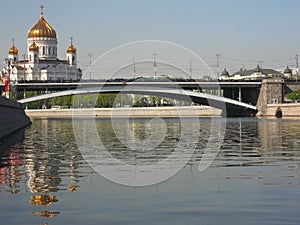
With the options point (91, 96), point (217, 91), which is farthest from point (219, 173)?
point (91, 96)

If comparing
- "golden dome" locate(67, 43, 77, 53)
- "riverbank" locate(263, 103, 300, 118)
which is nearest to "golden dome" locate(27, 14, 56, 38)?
"golden dome" locate(67, 43, 77, 53)

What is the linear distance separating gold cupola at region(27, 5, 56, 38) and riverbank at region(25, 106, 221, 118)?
108ft

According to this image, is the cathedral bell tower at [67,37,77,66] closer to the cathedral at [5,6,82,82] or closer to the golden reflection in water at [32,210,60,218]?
the cathedral at [5,6,82,82]

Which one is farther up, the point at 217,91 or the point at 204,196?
the point at 217,91

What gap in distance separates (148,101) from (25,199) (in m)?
116

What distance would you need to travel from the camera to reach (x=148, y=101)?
419 feet

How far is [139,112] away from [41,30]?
41.2 m

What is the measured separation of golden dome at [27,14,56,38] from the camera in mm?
135250

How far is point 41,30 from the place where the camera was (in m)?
135

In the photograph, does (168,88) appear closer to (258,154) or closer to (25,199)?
(258,154)

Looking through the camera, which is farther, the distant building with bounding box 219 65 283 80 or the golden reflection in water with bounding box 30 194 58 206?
the distant building with bounding box 219 65 283 80

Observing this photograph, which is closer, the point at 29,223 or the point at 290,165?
the point at 29,223

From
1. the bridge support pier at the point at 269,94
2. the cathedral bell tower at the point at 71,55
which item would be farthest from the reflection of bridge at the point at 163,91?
the cathedral bell tower at the point at 71,55

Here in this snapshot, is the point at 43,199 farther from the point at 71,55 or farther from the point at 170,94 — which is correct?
the point at 71,55
